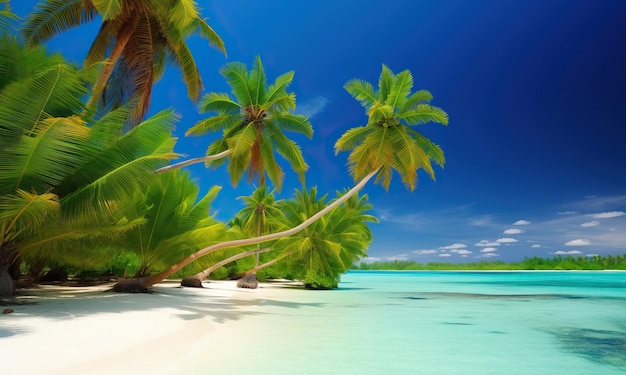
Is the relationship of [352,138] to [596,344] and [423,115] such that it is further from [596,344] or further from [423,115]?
[596,344]

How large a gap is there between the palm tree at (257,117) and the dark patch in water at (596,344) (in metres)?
11.7

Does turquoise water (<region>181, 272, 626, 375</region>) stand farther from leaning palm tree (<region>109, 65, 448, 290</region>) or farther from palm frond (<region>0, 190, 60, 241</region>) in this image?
leaning palm tree (<region>109, 65, 448, 290</region>)

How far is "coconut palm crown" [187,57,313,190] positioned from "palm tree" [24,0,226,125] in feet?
8.69

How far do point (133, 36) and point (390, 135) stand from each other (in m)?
9.34

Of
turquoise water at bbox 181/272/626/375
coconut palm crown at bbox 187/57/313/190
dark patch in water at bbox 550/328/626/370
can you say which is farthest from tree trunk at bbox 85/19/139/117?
dark patch in water at bbox 550/328/626/370

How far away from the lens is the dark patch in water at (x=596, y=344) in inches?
244

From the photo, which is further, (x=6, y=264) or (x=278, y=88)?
(x=278, y=88)

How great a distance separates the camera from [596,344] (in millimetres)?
7473

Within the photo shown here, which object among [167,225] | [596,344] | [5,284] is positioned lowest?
[596,344]

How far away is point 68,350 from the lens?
5227mm

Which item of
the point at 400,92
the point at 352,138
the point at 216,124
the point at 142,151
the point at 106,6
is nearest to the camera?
the point at 142,151

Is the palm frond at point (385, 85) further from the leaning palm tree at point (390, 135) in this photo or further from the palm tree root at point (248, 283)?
the palm tree root at point (248, 283)

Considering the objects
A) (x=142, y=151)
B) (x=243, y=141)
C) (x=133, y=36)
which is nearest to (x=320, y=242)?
(x=243, y=141)

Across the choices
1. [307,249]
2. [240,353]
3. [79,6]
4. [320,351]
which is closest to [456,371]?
[320,351]
